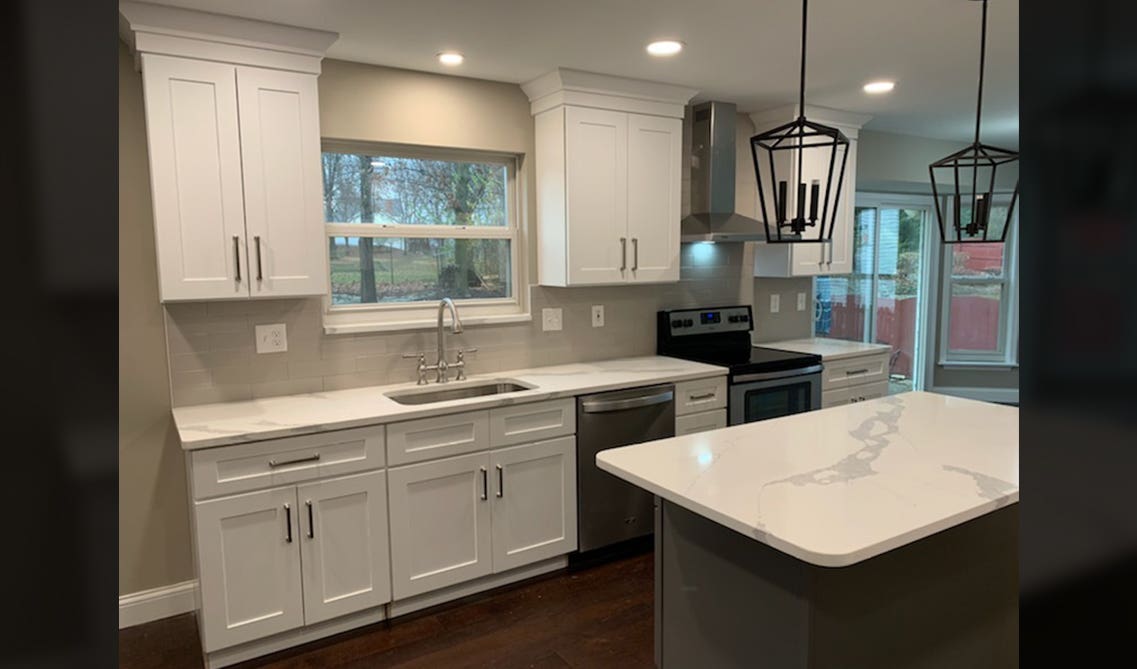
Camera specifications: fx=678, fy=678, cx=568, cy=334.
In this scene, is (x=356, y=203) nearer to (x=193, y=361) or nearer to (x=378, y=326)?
(x=378, y=326)

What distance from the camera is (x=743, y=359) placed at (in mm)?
3850

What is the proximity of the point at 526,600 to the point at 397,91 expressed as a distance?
2.39 meters

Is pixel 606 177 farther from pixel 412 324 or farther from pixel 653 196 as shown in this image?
pixel 412 324

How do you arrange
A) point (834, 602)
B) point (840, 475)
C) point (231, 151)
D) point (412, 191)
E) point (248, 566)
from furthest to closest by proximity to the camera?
point (412, 191) < point (231, 151) < point (248, 566) < point (840, 475) < point (834, 602)

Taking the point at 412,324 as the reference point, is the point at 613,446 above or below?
below

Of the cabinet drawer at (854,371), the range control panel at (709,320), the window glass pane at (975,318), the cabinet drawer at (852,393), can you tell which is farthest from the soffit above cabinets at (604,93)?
the window glass pane at (975,318)

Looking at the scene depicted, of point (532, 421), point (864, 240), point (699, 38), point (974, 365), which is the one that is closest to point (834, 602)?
point (532, 421)

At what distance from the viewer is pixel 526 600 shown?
2.95 meters

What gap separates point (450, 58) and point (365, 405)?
1.56m

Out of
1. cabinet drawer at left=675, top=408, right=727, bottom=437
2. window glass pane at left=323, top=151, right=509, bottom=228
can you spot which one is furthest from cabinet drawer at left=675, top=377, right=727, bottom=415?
window glass pane at left=323, top=151, right=509, bottom=228

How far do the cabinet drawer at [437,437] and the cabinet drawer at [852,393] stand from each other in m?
2.23

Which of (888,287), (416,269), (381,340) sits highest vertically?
(416,269)

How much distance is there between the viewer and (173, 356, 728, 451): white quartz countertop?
2.43m
